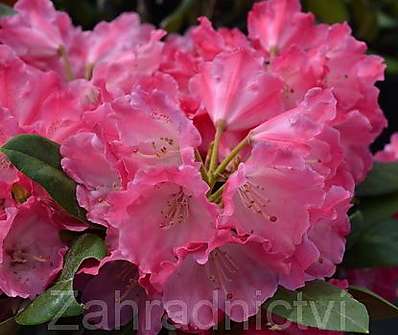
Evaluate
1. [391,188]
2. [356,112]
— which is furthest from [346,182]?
[391,188]

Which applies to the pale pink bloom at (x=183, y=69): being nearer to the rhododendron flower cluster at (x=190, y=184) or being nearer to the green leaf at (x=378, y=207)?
the rhododendron flower cluster at (x=190, y=184)

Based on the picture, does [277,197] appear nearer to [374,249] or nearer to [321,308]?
[321,308]

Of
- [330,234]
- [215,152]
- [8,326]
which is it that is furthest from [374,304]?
[8,326]

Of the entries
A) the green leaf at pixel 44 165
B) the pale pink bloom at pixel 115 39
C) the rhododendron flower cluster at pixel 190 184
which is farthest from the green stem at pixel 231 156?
the pale pink bloom at pixel 115 39

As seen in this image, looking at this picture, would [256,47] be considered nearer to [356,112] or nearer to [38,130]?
[356,112]

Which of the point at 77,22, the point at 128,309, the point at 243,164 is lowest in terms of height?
the point at 77,22

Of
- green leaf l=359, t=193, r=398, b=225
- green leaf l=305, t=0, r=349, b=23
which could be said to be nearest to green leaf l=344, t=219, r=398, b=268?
green leaf l=359, t=193, r=398, b=225
